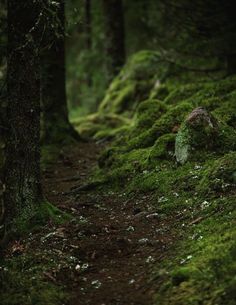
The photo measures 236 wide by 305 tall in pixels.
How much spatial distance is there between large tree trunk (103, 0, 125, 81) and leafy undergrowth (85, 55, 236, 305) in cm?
852

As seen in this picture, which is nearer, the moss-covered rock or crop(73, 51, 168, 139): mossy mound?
the moss-covered rock

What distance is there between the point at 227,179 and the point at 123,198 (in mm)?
2269

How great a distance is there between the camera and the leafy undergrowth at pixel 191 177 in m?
5.79

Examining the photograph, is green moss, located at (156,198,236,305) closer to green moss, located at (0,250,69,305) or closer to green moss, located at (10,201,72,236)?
green moss, located at (0,250,69,305)

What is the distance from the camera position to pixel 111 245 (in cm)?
749

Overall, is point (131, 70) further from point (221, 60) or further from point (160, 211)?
point (160, 211)

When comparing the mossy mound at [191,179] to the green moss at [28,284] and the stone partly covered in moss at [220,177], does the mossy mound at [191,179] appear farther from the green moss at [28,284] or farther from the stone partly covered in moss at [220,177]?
the green moss at [28,284]

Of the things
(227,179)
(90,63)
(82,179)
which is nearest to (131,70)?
(90,63)

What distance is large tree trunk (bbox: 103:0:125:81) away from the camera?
21.2 m

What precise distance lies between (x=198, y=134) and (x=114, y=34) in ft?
43.1

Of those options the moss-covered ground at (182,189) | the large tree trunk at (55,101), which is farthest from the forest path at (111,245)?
the large tree trunk at (55,101)

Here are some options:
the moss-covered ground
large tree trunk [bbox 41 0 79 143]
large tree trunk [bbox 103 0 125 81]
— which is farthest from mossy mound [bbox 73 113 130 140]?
large tree trunk [bbox 103 0 125 81]

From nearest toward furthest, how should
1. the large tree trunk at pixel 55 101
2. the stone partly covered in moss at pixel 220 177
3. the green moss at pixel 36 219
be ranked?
1. the stone partly covered in moss at pixel 220 177
2. the green moss at pixel 36 219
3. the large tree trunk at pixel 55 101

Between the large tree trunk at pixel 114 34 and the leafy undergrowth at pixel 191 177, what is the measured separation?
8.52m
